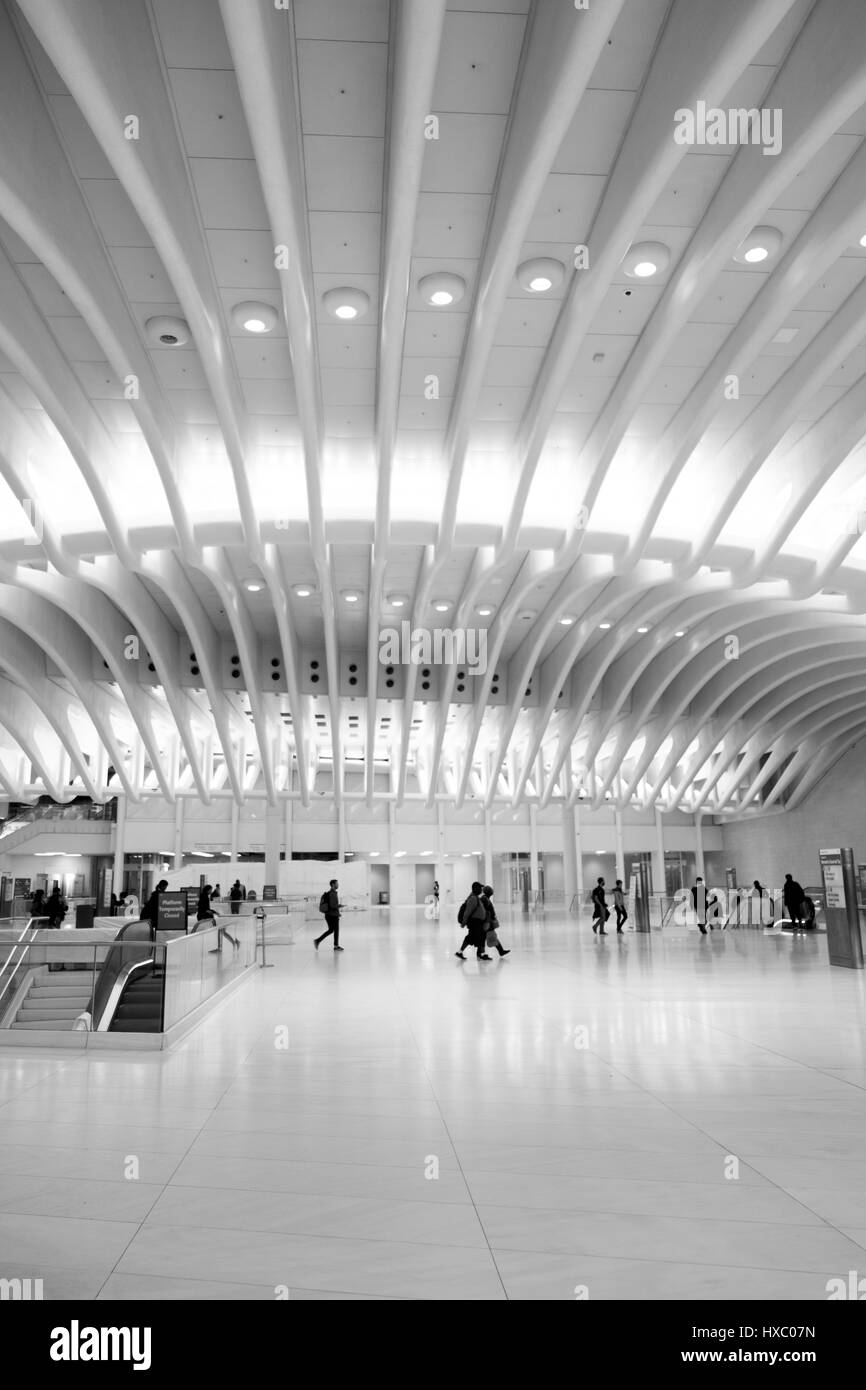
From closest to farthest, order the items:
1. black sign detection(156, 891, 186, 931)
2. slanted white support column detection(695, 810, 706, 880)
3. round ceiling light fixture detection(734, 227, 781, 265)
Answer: round ceiling light fixture detection(734, 227, 781, 265) < black sign detection(156, 891, 186, 931) < slanted white support column detection(695, 810, 706, 880)

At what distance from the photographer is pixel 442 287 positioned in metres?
10.8

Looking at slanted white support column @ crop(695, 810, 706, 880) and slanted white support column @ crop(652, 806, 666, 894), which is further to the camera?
slanted white support column @ crop(695, 810, 706, 880)

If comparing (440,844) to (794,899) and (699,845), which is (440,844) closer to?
(699,845)

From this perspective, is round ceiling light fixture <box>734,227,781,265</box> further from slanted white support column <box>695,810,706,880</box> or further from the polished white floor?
slanted white support column <box>695,810,706,880</box>

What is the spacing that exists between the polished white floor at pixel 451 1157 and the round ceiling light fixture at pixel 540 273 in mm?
8117

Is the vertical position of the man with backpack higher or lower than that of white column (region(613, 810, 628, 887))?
lower

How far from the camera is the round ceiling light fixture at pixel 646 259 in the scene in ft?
34.3

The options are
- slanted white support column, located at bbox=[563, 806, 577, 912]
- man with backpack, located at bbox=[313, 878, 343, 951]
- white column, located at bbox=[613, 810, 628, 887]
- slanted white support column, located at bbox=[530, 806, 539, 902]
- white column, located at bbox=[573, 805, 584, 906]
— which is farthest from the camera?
slanted white support column, located at bbox=[530, 806, 539, 902]

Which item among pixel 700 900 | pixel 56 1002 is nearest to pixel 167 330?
pixel 56 1002

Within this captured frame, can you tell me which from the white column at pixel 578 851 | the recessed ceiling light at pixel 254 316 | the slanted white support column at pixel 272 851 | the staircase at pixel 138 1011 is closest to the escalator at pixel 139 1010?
the staircase at pixel 138 1011

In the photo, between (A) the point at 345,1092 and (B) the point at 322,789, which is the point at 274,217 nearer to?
(A) the point at 345,1092

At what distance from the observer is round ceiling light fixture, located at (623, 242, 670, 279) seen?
10469 millimetres

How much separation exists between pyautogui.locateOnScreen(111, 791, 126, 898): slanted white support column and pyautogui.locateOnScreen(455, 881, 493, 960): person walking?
1124 inches

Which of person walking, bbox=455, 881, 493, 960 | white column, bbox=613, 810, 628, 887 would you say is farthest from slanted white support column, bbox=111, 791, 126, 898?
person walking, bbox=455, 881, 493, 960
